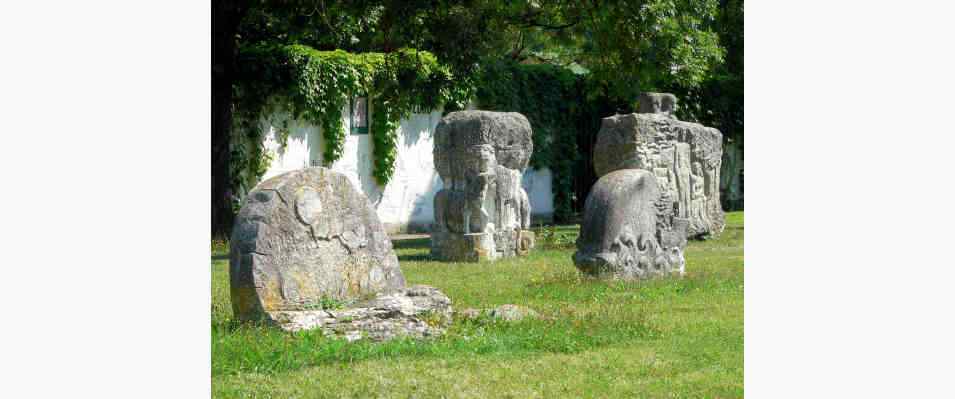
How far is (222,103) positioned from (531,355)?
391 inches

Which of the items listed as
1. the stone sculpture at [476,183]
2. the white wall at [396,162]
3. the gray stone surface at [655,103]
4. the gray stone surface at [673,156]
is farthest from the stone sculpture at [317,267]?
the gray stone surface at [655,103]

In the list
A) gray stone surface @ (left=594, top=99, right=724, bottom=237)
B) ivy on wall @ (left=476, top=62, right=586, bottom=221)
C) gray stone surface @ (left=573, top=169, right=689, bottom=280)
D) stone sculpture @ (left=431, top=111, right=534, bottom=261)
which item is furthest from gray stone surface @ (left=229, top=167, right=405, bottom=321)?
ivy on wall @ (left=476, top=62, right=586, bottom=221)

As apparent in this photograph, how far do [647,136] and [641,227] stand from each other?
5106mm

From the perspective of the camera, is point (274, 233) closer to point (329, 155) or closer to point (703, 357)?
point (703, 357)

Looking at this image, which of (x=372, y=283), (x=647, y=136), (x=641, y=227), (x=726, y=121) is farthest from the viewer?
(x=726, y=121)

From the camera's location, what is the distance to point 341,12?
15.1m

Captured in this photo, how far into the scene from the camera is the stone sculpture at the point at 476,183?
1566 centimetres

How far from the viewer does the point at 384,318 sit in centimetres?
858

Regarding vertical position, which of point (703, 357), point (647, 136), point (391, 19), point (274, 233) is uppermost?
point (391, 19)

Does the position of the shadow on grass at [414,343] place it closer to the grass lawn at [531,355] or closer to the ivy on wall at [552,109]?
the grass lawn at [531,355]

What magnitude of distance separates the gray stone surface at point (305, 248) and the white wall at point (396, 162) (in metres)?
10.2

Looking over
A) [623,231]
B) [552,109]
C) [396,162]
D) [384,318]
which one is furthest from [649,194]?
[552,109]

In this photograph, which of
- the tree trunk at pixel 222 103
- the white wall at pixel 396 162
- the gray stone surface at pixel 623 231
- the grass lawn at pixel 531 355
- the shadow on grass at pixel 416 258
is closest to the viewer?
the grass lawn at pixel 531 355

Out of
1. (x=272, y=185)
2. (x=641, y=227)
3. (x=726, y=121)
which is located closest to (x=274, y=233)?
(x=272, y=185)
